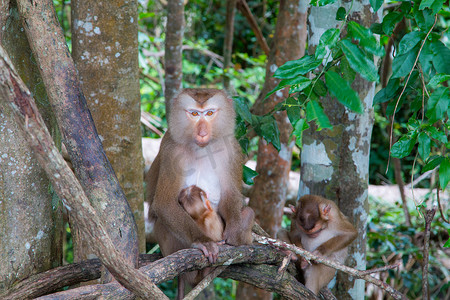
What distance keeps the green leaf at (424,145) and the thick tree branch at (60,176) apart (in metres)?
1.51

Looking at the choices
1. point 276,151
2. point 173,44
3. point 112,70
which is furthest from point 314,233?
point 173,44

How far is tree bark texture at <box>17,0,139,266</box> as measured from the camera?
2.34m

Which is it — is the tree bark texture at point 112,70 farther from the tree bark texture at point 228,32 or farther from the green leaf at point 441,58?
the tree bark texture at point 228,32

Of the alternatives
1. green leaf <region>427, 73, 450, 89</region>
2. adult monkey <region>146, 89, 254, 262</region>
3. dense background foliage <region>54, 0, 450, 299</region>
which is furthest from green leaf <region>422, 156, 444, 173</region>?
adult monkey <region>146, 89, 254, 262</region>

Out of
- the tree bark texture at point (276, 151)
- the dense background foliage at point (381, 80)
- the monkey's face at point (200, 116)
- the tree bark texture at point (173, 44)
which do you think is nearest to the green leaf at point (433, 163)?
the dense background foliage at point (381, 80)

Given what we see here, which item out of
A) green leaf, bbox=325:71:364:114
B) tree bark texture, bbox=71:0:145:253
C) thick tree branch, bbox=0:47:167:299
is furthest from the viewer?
tree bark texture, bbox=71:0:145:253

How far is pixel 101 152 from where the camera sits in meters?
2.42

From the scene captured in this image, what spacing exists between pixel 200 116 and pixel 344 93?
54.5 inches

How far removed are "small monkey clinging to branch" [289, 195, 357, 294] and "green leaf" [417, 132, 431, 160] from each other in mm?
1124

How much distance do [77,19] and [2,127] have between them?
1120 millimetres

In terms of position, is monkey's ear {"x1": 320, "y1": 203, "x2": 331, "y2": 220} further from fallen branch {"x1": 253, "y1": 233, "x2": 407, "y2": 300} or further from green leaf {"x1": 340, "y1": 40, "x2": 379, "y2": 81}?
green leaf {"x1": 340, "y1": 40, "x2": 379, "y2": 81}

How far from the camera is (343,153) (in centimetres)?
352

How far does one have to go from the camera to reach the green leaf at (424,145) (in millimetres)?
2477

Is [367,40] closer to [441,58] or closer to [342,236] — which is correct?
[441,58]
